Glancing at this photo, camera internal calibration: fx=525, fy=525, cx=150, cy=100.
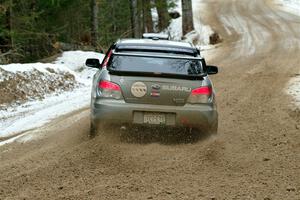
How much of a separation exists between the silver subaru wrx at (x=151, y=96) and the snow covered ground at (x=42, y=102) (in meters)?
2.53

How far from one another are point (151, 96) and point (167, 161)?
116 centimetres

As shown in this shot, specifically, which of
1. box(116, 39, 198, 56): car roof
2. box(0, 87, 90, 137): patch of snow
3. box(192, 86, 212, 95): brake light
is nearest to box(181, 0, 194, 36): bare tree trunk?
box(0, 87, 90, 137): patch of snow

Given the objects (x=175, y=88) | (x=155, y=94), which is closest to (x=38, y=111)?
(x=155, y=94)

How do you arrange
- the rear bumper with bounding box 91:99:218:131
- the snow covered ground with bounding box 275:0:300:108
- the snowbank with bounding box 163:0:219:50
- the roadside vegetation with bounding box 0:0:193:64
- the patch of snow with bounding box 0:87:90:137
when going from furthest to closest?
the snowbank with bounding box 163:0:219:50 → the roadside vegetation with bounding box 0:0:193:64 → the snow covered ground with bounding box 275:0:300:108 → the patch of snow with bounding box 0:87:90:137 → the rear bumper with bounding box 91:99:218:131

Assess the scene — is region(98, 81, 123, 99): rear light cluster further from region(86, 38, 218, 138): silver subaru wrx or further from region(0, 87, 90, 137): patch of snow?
region(0, 87, 90, 137): patch of snow

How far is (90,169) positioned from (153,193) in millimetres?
1291

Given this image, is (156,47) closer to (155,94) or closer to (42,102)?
(155,94)

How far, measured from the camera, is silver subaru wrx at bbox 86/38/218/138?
808 centimetres

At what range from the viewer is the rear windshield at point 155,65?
834 cm

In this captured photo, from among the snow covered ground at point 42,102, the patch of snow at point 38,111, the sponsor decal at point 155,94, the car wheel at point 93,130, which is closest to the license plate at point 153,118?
the sponsor decal at point 155,94

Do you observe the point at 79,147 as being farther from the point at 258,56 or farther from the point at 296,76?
the point at 258,56

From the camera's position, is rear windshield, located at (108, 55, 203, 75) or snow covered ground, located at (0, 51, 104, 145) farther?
snow covered ground, located at (0, 51, 104, 145)

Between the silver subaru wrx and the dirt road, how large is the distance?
38 centimetres

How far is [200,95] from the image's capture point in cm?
827
